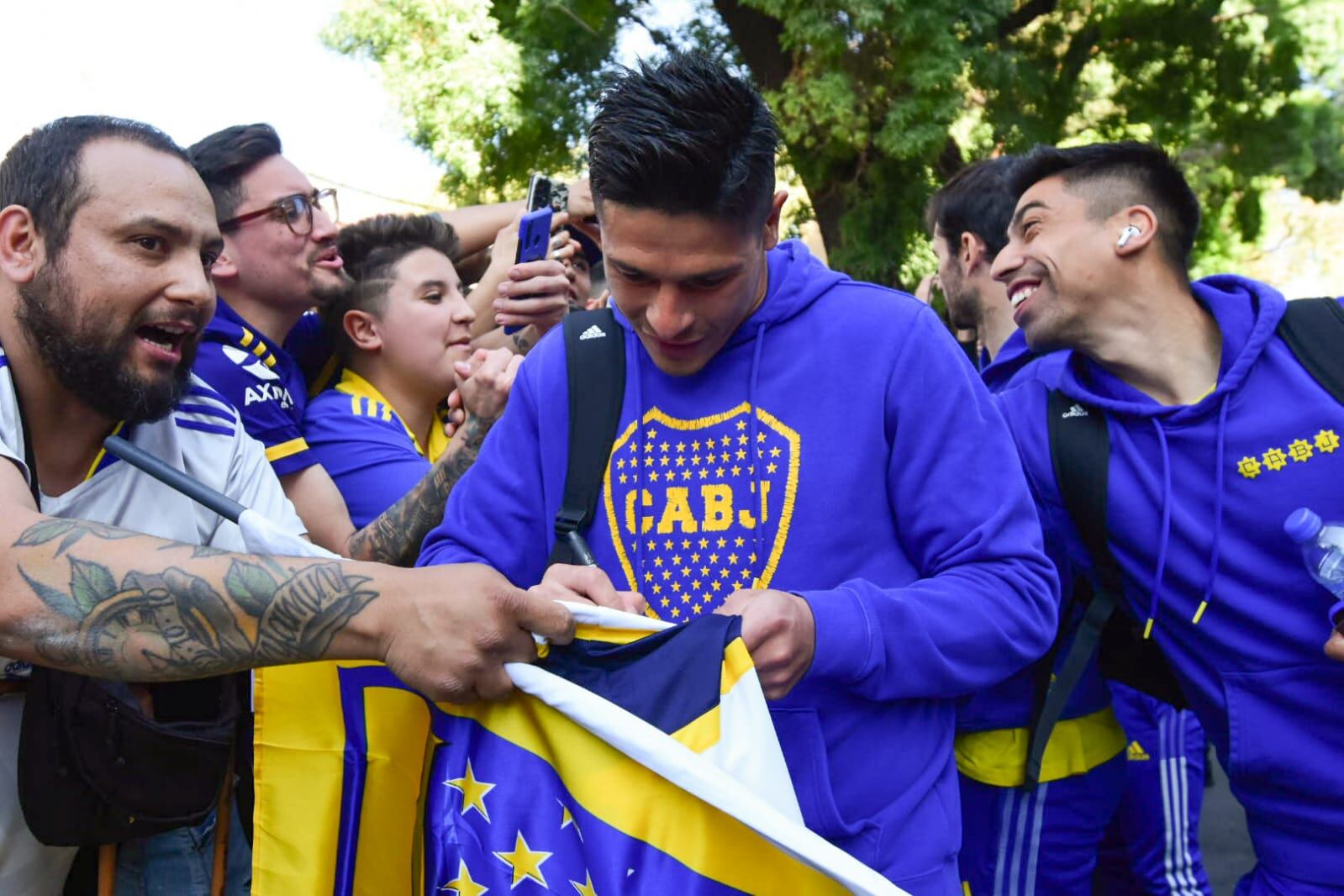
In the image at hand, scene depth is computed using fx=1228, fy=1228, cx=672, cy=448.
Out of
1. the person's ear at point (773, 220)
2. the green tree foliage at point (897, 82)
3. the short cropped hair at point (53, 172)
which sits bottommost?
the short cropped hair at point (53, 172)

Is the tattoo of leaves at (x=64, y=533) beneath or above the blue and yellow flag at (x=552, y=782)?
Result: above

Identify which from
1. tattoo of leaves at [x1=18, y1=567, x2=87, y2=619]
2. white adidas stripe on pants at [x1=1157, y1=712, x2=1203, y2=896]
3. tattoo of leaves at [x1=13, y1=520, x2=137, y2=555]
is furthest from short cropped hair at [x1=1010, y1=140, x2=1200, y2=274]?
tattoo of leaves at [x1=18, y1=567, x2=87, y2=619]

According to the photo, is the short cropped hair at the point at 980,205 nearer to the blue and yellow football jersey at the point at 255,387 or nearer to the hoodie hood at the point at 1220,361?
the hoodie hood at the point at 1220,361

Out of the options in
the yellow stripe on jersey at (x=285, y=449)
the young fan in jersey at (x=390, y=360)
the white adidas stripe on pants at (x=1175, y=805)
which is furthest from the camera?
the white adidas stripe on pants at (x=1175, y=805)

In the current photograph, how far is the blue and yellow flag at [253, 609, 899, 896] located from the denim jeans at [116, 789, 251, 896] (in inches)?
10.5

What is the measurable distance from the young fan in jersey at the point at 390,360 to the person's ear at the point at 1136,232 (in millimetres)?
1872

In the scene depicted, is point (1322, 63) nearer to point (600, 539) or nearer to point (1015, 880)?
point (1015, 880)

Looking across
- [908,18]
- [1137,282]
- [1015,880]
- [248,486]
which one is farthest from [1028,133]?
[248,486]

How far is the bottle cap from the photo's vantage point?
2.81 metres

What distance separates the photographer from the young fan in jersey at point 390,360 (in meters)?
3.48

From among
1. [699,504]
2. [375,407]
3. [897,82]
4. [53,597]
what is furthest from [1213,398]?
[897,82]

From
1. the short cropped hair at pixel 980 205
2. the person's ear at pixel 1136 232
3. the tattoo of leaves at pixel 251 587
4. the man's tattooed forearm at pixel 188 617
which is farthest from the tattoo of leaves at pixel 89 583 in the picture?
the short cropped hair at pixel 980 205

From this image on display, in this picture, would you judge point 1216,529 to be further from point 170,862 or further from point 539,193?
point 170,862

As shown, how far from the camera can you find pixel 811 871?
6.34 feet
